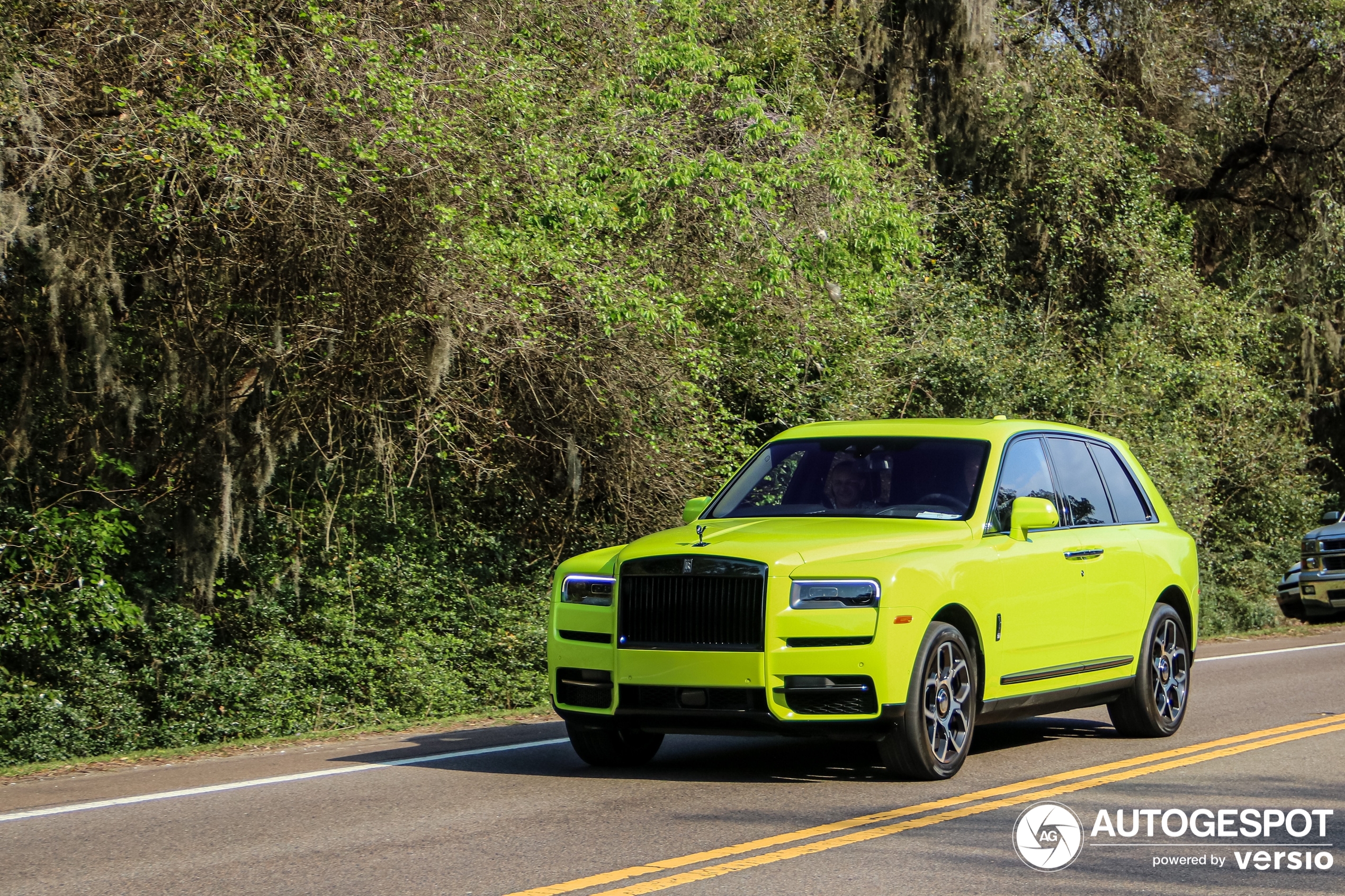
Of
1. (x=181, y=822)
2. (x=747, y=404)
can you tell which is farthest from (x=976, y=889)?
(x=747, y=404)

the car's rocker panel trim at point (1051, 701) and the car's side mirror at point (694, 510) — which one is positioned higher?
the car's side mirror at point (694, 510)

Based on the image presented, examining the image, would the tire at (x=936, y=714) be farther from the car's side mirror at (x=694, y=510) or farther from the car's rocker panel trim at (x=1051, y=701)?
the car's side mirror at (x=694, y=510)

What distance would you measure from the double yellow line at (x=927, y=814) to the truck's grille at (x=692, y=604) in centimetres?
124

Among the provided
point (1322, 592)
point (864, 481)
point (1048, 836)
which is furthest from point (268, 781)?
point (1322, 592)

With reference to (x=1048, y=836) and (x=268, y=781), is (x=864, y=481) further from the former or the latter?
(x=268, y=781)

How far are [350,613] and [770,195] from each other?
6311mm

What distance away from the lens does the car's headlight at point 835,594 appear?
7867mm

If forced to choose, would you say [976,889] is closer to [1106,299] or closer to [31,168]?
[31,168]

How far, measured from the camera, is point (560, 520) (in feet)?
55.9

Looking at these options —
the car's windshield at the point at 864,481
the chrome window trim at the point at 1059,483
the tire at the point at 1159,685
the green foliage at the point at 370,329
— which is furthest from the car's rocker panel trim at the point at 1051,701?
the green foliage at the point at 370,329

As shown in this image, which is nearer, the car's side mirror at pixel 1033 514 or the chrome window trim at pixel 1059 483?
the car's side mirror at pixel 1033 514

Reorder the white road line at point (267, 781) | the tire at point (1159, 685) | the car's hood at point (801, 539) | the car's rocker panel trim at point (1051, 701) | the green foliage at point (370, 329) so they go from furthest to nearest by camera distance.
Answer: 1. the green foliage at point (370, 329)
2. the tire at point (1159, 685)
3. the car's rocker panel trim at point (1051, 701)
4. the car's hood at point (801, 539)
5. the white road line at point (267, 781)

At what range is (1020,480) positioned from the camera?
9.41m

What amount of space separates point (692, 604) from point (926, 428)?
231cm
